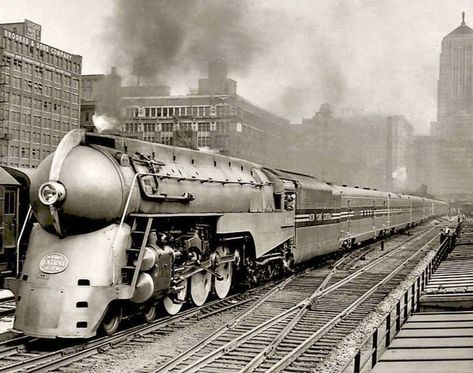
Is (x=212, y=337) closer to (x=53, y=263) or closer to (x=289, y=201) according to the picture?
(x=53, y=263)

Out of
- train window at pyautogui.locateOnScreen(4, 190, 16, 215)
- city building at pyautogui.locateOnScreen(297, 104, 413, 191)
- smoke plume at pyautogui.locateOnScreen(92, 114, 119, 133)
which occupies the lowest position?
train window at pyautogui.locateOnScreen(4, 190, 16, 215)

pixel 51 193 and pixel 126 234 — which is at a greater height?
pixel 51 193

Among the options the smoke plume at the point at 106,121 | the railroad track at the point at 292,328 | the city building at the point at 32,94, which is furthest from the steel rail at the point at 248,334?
the city building at the point at 32,94

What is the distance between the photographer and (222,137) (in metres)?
67.9

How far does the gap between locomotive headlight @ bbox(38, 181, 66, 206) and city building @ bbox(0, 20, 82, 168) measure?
1972 inches

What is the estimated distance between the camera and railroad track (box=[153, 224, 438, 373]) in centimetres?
903

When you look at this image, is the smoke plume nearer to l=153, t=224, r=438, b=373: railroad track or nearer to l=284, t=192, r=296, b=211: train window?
l=284, t=192, r=296, b=211: train window

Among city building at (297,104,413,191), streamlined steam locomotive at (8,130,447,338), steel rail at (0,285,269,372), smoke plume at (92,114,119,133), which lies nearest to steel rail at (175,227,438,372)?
steel rail at (0,285,269,372)

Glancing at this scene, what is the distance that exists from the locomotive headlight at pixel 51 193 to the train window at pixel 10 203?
634 cm

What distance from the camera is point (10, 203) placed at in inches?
634

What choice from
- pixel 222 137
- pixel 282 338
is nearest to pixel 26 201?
pixel 282 338

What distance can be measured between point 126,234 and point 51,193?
1.36 m

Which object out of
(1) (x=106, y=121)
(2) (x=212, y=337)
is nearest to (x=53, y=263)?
(2) (x=212, y=337)

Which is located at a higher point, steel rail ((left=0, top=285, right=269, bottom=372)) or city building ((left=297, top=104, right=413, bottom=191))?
city building ((left=297, top=104, right=413, bottom=191))
